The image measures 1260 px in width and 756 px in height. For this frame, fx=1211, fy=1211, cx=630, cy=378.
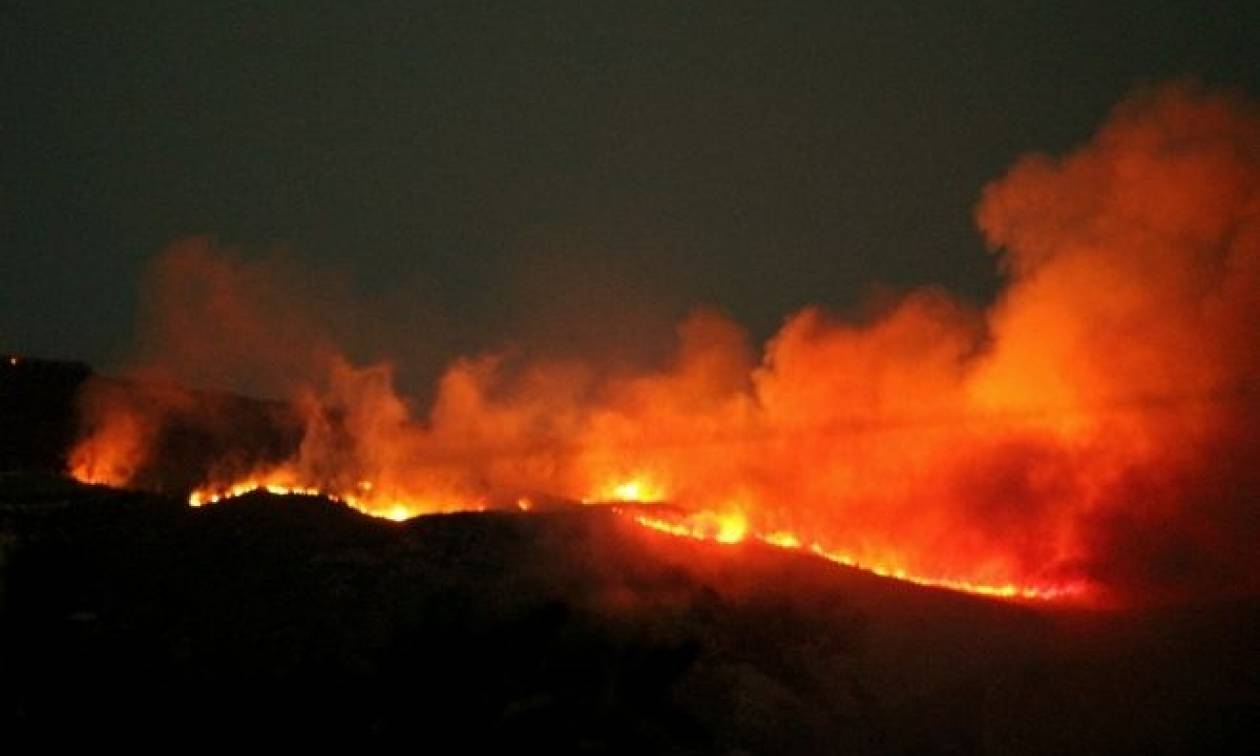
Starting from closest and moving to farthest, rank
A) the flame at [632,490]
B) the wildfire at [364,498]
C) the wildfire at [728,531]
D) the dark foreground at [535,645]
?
the dark foreground at [535,645] → the wildfire at [728,531] → the wildfire at [364,498] → the flame at [632,490]

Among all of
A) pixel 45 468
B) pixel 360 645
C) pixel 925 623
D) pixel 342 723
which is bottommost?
pixel 342 723

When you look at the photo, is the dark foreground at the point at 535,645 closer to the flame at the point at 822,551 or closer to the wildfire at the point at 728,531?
the flame at the point at 822,551

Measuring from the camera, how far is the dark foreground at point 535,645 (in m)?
19.5

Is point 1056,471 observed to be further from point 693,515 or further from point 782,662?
point 782,662

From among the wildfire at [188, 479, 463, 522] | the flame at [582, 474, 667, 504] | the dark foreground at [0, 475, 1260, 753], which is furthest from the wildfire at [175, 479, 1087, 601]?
the flame at [582, 474, 667, 504]

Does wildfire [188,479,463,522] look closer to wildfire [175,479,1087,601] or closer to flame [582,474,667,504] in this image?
wildfire [175,479,1087,601]

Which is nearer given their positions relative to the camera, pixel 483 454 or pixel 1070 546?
pixel 1070 546

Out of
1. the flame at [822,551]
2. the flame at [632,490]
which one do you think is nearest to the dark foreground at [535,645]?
the flame at [822,551]

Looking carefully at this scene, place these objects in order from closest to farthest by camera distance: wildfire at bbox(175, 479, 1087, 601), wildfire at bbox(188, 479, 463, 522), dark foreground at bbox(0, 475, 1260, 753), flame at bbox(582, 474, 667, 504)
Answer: dark foreground at bbox(0, 475, 1260, 753) < wildfire at bbox(175, 479, 1087, 601) < wildfire at bbox(188, 479, 463, 522) < flame at bbox(582, 474, 667, 504)

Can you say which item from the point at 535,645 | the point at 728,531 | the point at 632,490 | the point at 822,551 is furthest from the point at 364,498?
the point at 535,645

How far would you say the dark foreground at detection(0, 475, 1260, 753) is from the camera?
19547 mm

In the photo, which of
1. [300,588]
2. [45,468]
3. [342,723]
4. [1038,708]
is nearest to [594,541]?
[300,588]

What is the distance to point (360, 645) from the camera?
2805cm

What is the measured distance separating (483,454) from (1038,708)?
28.5m
